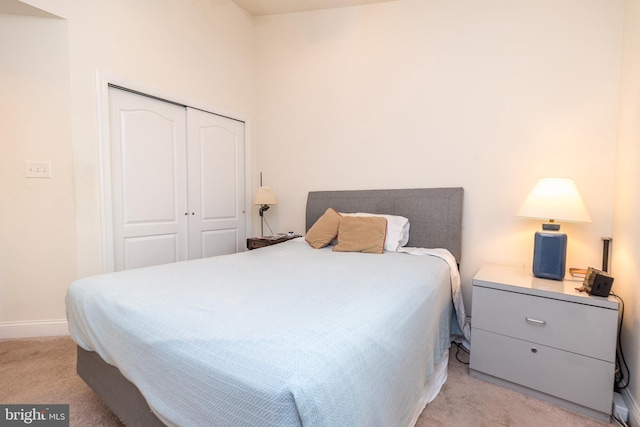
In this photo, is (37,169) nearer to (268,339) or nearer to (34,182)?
(34,182)

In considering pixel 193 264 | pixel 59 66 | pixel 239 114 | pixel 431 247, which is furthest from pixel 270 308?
pixel 239 114

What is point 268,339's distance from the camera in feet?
2.81

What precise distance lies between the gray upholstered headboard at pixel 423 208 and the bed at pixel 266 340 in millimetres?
571

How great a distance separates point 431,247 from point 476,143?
0.93m

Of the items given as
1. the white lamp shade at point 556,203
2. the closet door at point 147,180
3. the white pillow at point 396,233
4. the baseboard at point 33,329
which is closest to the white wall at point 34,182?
the baseboard at point 33,329

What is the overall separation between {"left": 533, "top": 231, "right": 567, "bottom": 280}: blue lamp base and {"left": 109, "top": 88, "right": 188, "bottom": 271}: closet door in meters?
2.95

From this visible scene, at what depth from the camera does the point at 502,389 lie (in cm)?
178

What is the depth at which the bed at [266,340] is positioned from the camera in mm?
739

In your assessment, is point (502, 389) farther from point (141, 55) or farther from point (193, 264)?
point (141, 55)

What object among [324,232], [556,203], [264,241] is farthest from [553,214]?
[264,241]

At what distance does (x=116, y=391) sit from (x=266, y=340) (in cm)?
92

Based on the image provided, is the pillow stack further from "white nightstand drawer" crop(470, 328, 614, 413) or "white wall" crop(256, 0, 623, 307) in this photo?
"white nightstand drawer" crop(470, 328, 614, 413)

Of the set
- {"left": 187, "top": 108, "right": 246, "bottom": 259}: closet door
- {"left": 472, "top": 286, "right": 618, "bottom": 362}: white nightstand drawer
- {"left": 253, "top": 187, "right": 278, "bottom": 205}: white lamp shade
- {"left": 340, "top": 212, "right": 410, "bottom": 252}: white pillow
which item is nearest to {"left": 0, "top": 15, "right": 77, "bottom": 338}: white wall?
{"left": 187, "top": 108, "right": 246, "bottom": 259}: closet door

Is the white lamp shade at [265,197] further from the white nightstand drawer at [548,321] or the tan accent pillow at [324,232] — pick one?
the white nightstand drawer at [548,321]
